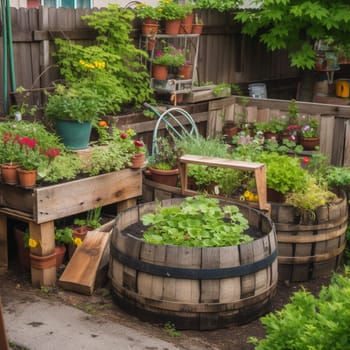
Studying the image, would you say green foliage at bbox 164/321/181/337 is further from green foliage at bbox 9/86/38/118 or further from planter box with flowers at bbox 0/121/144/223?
green foliage at bbox 9/86/38/118

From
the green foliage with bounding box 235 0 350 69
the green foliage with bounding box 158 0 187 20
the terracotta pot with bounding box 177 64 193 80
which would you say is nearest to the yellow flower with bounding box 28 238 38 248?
the terracotta pot with bounding box 177 64 193 80

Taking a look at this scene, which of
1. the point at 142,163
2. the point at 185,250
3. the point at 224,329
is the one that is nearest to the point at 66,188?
the point at 142,163

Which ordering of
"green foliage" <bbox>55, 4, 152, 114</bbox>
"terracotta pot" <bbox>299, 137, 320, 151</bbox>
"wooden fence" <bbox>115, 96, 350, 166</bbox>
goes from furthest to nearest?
"terracotta pot" <bbox>299, 137, 320, 151</bbox>
"wooden fence" <bbox>115, 96, 350, 166</bbox>
"green foliage" <bbox>55, 4, 152, 114</bbox>

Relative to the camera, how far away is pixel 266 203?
216 inches

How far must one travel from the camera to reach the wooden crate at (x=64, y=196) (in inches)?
202

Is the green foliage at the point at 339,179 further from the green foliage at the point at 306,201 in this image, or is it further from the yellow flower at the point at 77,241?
the yellow flower at the point at 77,241

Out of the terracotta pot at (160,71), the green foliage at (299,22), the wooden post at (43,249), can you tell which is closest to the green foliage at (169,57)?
the terracotta pot at (160,71)

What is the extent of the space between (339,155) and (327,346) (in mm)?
5713

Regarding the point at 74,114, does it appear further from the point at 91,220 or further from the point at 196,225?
the point at 196,225

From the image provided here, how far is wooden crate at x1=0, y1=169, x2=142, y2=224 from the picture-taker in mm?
5133

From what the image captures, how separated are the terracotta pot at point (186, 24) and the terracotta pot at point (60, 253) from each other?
3.88 m

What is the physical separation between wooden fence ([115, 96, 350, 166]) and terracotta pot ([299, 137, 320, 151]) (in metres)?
0.10

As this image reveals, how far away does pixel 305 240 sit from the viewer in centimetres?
551

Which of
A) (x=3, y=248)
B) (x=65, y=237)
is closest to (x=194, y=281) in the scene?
(x=65, y=237)
